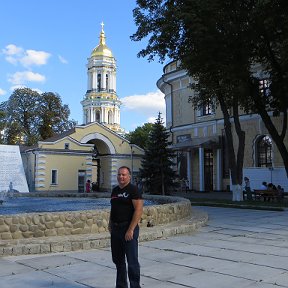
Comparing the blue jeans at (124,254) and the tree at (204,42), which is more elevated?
the tree at (204,42)

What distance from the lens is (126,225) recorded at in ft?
17.7

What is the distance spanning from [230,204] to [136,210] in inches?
637

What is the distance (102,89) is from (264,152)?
194 feet

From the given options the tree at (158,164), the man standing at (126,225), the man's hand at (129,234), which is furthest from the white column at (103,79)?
the man's hand at (129,234)

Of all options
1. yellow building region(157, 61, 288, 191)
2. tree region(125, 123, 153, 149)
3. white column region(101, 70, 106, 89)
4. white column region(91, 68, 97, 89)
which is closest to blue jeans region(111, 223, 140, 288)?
yellow building region(157, 61, 288, 191)

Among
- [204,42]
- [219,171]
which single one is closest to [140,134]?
[219,171]

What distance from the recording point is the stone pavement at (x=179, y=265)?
627cm

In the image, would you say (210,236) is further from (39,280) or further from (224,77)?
(224,77)

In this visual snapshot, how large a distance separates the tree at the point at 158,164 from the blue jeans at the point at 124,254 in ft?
80.0

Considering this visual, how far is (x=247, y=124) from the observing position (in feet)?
116

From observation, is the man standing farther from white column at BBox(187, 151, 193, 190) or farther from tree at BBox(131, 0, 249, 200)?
white column at BBox(187, 151, 193, 190)

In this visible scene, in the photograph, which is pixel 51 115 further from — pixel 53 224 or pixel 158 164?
pixel 53 224

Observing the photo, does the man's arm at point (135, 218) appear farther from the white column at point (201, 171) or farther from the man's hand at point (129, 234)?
the white column at point (201, 171)

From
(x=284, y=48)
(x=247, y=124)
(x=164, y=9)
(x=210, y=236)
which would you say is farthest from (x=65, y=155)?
(x=210, y=236)
